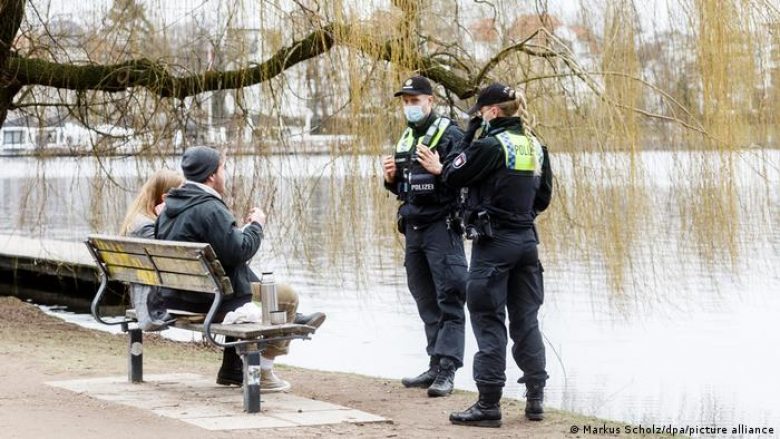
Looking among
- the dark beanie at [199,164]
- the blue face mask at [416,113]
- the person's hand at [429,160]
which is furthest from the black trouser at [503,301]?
the dark beanie at [199,164]

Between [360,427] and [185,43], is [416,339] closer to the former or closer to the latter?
[185,43]

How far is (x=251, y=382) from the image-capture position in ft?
20.8

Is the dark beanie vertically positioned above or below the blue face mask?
below

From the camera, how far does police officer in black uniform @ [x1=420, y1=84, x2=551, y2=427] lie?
638cm

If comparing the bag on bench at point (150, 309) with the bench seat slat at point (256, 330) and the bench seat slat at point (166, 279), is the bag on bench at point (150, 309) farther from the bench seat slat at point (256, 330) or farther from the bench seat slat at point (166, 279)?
the bench seat slat at point (256, 330)

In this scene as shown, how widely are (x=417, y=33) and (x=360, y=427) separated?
418cm

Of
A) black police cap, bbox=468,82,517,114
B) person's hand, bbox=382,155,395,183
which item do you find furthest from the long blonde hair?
black police cap, bbox=468,82,517,114

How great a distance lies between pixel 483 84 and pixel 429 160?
3079 millimetres

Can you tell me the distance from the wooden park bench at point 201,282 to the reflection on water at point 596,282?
278 centimetres

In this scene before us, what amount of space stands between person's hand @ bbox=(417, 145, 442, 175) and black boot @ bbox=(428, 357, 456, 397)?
113 cm

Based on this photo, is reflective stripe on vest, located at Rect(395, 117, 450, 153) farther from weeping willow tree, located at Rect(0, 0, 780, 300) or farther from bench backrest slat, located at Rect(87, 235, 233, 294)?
weeping willow tree, located at Rect(0, 0, 780, 300)

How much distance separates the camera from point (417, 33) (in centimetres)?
964

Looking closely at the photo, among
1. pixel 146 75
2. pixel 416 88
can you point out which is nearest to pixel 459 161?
pixel 416 88

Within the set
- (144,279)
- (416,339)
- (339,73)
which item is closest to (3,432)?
(144,279)
